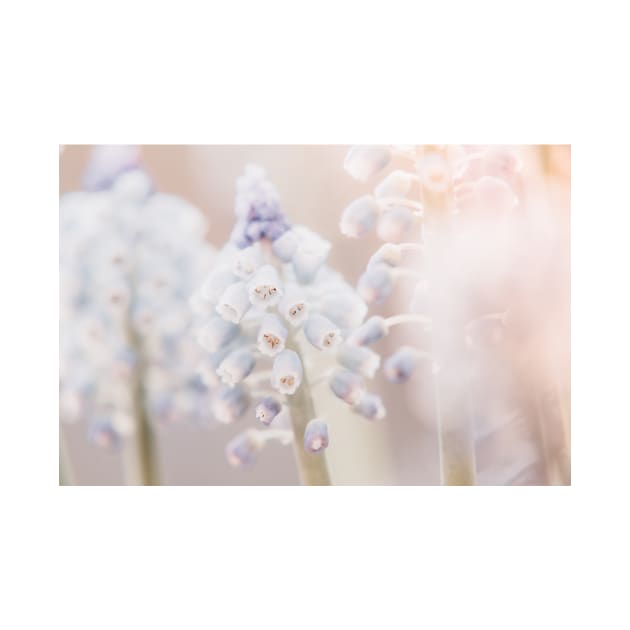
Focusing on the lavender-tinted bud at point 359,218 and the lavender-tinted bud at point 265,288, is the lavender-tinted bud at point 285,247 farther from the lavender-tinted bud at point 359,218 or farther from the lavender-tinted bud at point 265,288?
the lavender-tinted bud at point 359,218

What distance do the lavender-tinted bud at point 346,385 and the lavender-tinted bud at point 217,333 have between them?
0.30m

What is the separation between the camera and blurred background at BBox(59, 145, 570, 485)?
7.51 ft

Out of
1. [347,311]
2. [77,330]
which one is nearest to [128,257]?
[77,330]

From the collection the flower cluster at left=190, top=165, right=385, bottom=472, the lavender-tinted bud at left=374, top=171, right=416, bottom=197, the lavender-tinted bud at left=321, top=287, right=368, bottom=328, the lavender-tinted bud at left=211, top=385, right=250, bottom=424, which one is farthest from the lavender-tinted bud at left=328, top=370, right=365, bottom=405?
the lavender-tinted bud at left=374, top=171, right=416, bottom=197

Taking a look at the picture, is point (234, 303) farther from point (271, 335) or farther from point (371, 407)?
point (371, 407)

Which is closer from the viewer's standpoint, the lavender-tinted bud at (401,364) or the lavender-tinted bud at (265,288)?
the lavender-tinted bud at (265,288)

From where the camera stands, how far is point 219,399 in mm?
2289

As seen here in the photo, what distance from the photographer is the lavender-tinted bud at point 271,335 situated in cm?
220

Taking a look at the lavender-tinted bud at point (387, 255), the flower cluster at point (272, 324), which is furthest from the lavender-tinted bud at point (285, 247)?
the lavender-tinted bud at point (387, 255)

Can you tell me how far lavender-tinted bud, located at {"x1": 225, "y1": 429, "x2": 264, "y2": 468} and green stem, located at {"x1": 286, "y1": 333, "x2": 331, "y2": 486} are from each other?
0.11 meters

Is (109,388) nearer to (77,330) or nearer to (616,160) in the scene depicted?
(77,330)

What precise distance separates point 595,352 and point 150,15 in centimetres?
154

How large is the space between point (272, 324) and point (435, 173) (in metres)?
0.61
